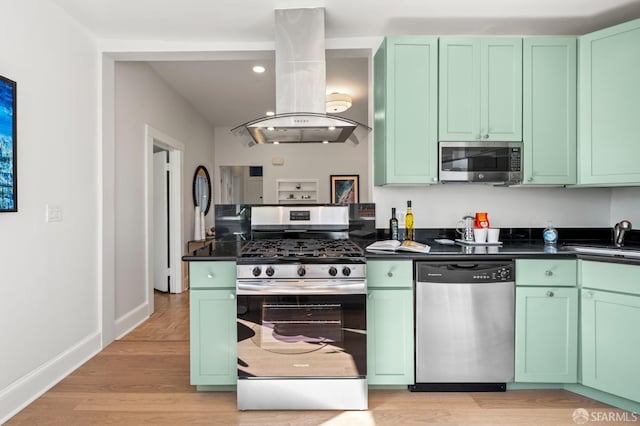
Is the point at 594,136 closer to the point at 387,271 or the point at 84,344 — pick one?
the point at 387,271

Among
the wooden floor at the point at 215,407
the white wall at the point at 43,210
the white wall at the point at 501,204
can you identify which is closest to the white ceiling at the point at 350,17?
the white wall at the point at 43,210

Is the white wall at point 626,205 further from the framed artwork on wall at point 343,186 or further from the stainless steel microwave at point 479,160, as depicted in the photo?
the framed artwork on wall at point 343,186

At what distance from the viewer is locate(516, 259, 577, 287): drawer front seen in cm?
210

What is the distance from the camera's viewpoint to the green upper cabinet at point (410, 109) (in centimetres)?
243

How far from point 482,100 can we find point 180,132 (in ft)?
12.7

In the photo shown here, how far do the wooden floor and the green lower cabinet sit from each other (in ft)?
0.49

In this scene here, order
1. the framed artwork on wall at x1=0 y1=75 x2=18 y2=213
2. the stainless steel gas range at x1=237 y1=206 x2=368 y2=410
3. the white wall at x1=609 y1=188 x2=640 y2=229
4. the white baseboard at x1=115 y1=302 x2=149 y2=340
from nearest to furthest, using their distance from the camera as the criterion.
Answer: the framed artwork on wall at x1=0 y1=75 x2=18 y2=213 < the stainless steel gas range at x1=237 y1=206 x2=368 y2=410 < the white wall at x1=609 y1=188 x2=640 y2=229 < the white baseboard at x1=115 y1=302 x2=149 y2=340

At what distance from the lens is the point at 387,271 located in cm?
210

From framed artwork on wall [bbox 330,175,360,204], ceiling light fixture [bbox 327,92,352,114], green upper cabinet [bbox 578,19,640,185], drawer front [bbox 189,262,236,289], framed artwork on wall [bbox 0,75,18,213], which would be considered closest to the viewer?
framed artwork on wall [bbox 0,75,18,213]

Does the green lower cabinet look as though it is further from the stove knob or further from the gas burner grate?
the stove knob

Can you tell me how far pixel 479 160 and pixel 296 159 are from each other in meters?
4.70

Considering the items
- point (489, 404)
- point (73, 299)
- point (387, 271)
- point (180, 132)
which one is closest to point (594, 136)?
point (387, 271)

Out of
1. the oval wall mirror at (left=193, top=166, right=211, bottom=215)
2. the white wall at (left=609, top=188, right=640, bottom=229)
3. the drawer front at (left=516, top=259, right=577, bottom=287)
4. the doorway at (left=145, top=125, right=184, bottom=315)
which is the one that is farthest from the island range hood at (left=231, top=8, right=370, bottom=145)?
the oval wall mirror at (left=193, top=166, right=211, bottom=215)

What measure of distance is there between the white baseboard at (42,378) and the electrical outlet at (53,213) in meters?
0.93
